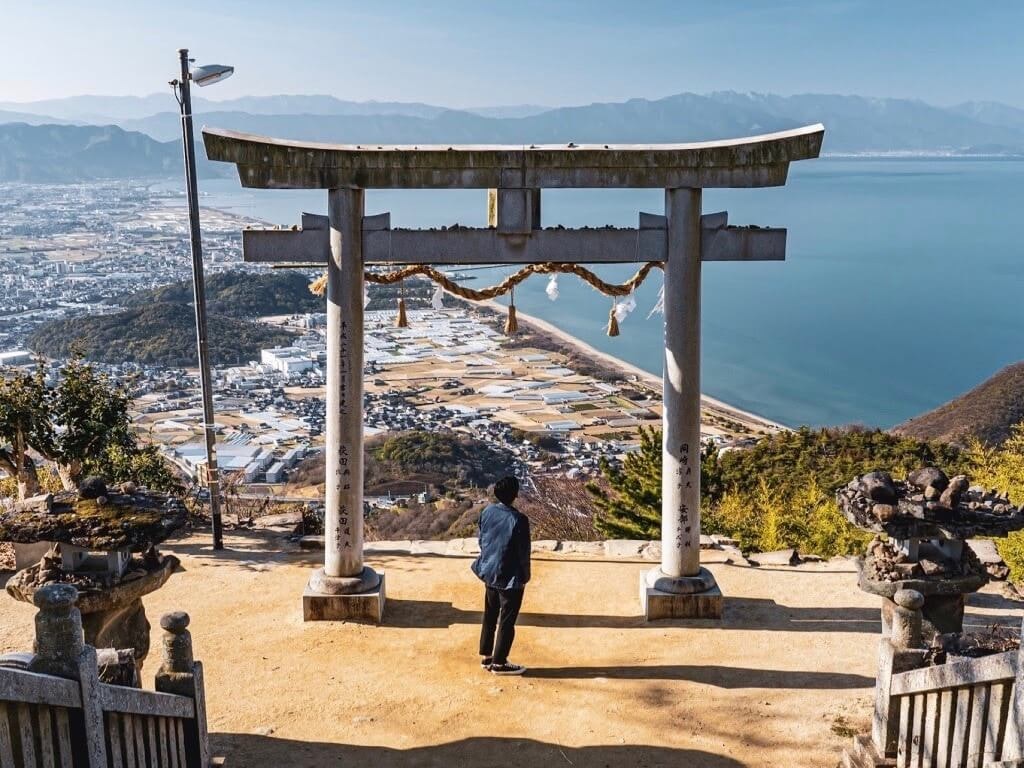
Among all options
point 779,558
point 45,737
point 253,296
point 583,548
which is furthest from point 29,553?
point 253,296

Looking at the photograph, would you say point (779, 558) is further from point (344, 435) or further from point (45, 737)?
point (45, 737)

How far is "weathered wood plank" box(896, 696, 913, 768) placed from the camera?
5.23m

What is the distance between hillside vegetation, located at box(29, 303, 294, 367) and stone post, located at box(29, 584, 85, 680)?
31.3 m

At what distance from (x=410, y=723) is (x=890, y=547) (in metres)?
3.52

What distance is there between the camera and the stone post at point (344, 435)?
814 cm

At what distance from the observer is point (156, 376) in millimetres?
33219

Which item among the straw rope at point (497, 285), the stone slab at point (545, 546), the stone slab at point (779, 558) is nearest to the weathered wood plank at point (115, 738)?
the straw rope at point (497, 285)

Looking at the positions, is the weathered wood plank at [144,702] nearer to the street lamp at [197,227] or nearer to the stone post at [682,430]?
the stone post at [682,430]

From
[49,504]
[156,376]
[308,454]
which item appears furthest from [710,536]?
[156,376]

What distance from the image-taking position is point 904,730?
5.27m

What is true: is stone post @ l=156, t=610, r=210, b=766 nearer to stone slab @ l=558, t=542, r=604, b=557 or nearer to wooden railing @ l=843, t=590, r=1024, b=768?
wooden railing @ l=843, t=590, r=1024, b=768

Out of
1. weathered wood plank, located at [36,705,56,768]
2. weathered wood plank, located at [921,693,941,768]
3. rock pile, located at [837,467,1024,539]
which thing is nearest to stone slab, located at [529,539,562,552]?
rock pile, located at [837,467,1024,539]

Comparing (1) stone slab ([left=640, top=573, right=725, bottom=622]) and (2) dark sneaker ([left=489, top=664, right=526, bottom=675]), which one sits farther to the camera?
(1) stone slab ([left=640, top=573, right=725, bottom=622])

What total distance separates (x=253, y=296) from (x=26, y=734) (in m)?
40.5
